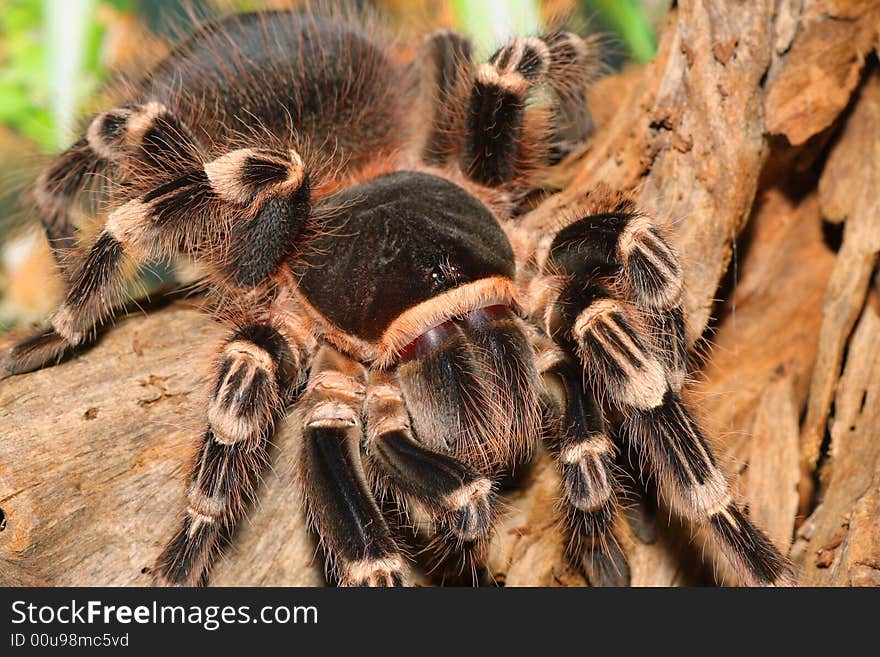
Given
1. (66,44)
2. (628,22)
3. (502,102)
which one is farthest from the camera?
(628,22)

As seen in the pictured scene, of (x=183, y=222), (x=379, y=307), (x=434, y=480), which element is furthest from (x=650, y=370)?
(x=183, y=222)

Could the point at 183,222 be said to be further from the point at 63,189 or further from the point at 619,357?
the point at 619,357

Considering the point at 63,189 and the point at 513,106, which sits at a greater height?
the point at 513,106

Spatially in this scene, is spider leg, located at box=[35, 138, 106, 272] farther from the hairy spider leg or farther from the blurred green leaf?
the blurred green leaf

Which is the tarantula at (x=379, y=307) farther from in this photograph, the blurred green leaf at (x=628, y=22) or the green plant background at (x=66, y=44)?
the blurred green leaf at (x=628, y=22)

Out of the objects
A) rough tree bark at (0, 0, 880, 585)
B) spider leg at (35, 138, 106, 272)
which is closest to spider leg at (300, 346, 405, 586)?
rough tree bark at (0, 0, 880, 585)

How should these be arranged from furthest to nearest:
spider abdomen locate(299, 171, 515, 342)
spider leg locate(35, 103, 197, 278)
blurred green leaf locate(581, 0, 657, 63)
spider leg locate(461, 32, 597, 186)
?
1. blurred green leaf locate(581, 0, 657, 63)
2. spider leg locate(461, 32, 597, 186)
3. spider leg locate(35, 103, 197, 278)
4. spider abdomen locate(299, 171, 515, 342)

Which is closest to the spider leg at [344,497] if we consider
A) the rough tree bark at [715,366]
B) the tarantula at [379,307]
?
the tarantula at [379,307]
